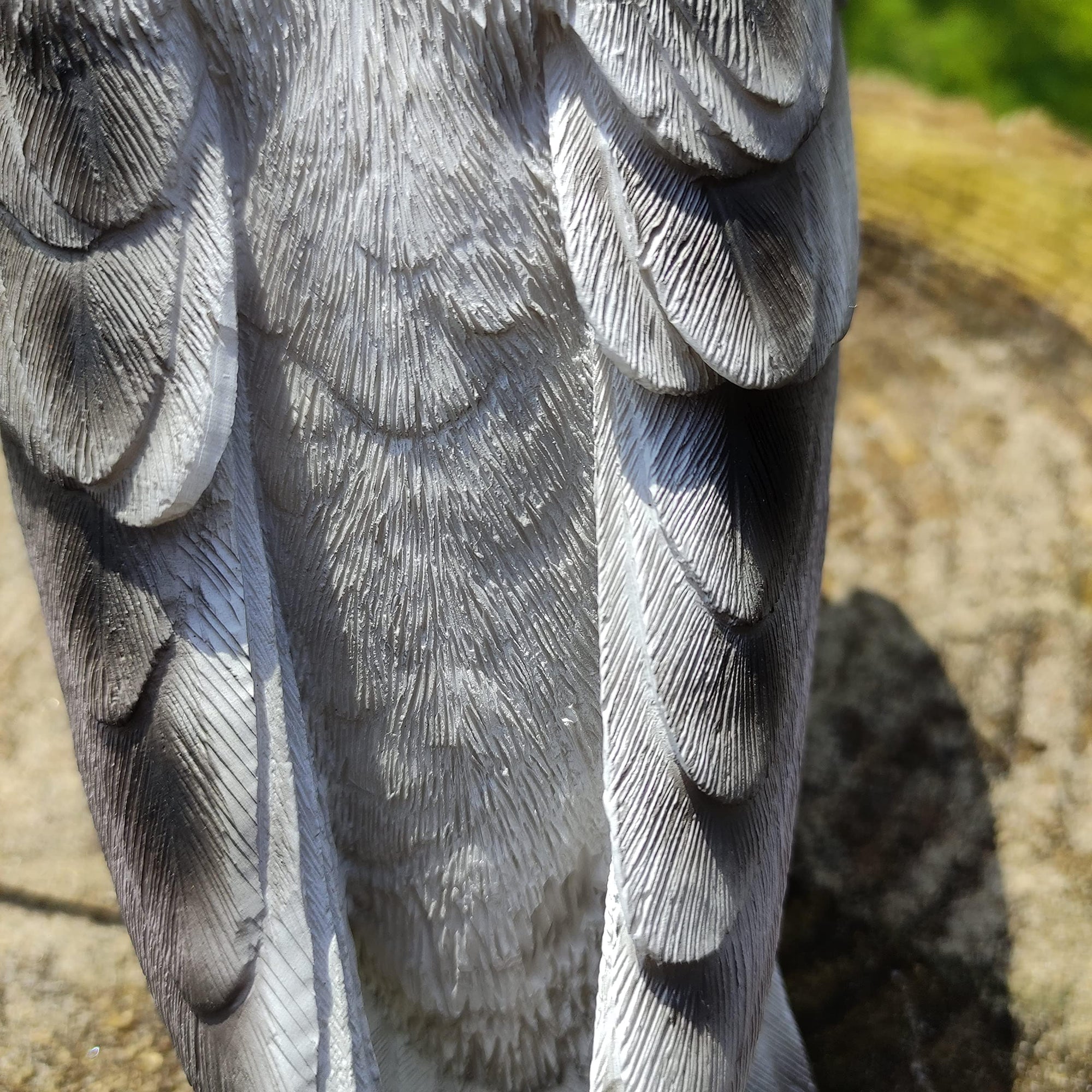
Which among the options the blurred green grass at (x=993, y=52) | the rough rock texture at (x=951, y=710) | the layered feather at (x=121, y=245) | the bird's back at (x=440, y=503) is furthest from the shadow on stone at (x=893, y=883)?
the blurred green grass at (x=993, y=52)

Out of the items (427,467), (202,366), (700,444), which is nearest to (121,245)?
(202,366)

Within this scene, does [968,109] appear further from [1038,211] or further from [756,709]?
[756,709]

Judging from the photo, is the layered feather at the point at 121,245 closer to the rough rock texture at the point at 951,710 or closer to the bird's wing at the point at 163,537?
the bird's wing at the point at 163,537

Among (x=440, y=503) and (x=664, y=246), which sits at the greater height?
(x=664, y=246)

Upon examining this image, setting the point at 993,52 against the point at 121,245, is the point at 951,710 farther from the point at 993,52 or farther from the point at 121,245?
the point at 993,52

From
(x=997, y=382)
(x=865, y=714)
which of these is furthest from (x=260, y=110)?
(x=997, y=382)

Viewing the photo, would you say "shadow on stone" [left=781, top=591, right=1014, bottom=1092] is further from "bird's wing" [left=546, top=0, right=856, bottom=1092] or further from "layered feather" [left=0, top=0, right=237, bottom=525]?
"layered feather" [left=0, top=0, right=237, bottom=525]
